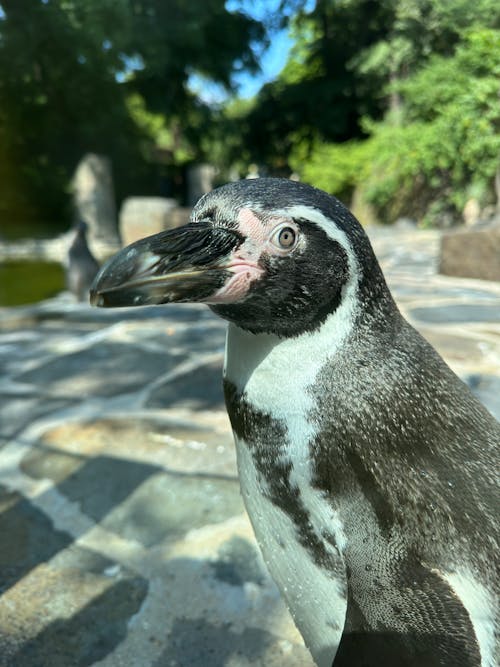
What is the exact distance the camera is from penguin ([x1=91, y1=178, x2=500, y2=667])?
2.93 ft

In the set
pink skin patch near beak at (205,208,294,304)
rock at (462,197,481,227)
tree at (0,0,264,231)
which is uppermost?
tree at (0,0,264,231)

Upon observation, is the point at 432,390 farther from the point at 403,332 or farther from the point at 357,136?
the point at 357,136

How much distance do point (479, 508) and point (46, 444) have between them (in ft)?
6.35

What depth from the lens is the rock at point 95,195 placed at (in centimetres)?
1666

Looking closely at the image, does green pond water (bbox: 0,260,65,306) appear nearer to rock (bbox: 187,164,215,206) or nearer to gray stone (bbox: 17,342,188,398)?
gray stone (bbox: 17,342,188,398)

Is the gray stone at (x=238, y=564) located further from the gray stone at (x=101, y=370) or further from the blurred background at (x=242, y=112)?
the blurred background at (x=242, y=112)

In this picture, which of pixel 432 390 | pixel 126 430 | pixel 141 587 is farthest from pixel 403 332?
pixel 126 430

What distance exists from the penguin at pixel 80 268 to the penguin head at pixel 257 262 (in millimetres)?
5432

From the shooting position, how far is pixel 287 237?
926 mm

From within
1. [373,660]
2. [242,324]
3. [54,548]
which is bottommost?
[54,548]

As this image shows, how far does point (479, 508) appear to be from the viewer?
909 millimetres

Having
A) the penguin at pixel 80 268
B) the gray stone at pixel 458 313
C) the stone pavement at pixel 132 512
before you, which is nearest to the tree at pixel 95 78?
the penguin at pixel 80 268

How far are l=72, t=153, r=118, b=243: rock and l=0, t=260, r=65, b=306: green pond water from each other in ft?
17.2

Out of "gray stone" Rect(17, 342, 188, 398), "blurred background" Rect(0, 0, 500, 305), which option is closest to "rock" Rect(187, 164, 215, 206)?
"blurred background" Rect(0, 0, 500, 305)
